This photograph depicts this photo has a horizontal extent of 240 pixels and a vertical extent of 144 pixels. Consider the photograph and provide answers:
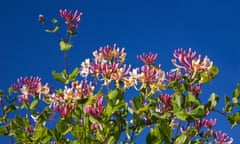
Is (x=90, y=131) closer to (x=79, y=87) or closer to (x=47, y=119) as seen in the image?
(x=79, y=87)

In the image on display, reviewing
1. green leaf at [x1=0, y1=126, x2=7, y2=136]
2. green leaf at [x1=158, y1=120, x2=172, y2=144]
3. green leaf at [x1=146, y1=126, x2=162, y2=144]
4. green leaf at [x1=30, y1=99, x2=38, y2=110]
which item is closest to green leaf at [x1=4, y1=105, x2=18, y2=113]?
green leaf at [x1=0, y1=126, x2=7, y2=136]

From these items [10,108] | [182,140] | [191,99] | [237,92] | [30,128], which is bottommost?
[182,140]

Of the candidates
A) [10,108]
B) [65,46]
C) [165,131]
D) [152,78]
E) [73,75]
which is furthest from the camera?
[10,108]

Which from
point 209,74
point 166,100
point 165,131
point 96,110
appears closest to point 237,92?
point 209,74

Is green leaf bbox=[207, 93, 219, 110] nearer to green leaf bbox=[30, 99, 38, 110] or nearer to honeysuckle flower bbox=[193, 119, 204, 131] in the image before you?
honeysuckle flower bbox=[193, 119, 204, 131]

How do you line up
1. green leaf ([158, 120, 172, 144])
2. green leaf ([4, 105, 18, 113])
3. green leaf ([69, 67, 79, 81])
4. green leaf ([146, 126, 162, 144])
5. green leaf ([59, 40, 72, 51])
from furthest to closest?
green leaf ([4, 105, 18, 113])
green leaf ([59, 40, 72, 51])
green leaf ([69, 67, 79, 81])
green leaf ([146, 126, 162, 144])
green leaf ([158, 120, 172, 144])

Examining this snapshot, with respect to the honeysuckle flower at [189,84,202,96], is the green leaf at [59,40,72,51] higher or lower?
higher

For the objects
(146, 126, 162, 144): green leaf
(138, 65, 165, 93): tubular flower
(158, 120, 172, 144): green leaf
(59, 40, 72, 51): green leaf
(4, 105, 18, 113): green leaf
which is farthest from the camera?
(4, 105, 18, 113): green leaf

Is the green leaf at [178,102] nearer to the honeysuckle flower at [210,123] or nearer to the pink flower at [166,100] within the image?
the pink flower at [166,100]

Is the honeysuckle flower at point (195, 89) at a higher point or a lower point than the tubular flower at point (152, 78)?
lower

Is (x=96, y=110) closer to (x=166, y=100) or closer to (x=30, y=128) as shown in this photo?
(x=166, y=100)

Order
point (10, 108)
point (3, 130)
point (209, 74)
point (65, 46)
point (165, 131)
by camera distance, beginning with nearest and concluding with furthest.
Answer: point (165, 131), point (209, 74), point (65, 46), point (3, 130), point (10, 108)

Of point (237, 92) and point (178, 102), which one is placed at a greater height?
point (237, 92)

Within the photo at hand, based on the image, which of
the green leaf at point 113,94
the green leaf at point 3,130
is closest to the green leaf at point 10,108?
the green leaf at point 3,130
